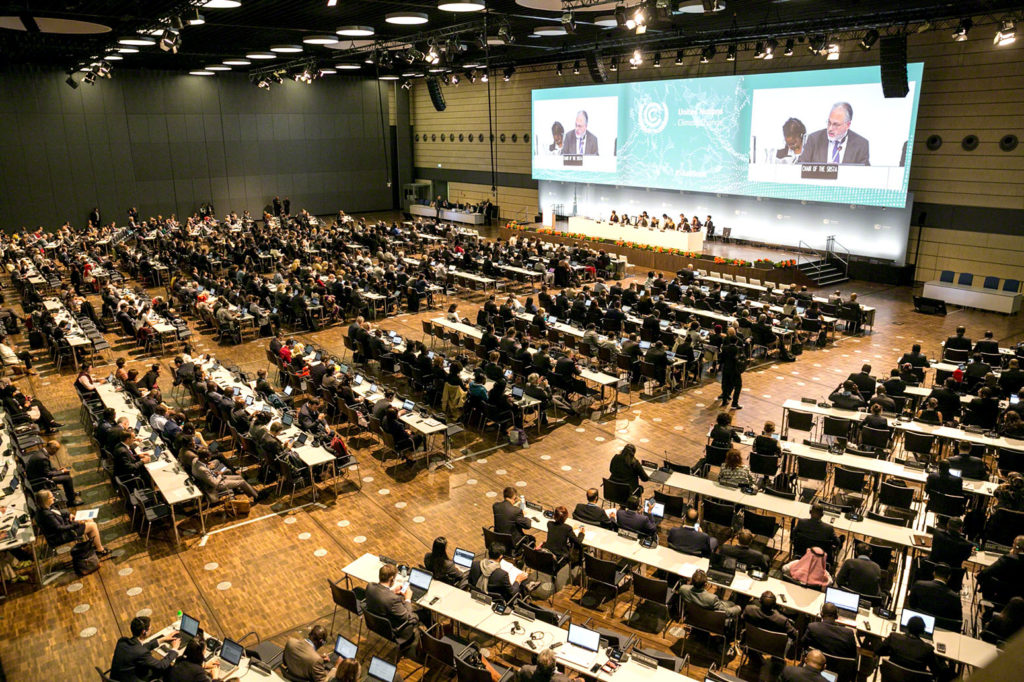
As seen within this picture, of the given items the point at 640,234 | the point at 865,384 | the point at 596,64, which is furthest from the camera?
the point at 640,234

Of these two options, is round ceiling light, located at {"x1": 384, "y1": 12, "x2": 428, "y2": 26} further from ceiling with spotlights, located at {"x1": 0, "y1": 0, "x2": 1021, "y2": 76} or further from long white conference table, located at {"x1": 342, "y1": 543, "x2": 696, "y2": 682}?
long white conference table, located at {"x1": 342, "y1": 543, "x2": 696, "y2": 682}

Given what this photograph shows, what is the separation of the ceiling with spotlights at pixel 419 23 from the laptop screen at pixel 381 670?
502 inches

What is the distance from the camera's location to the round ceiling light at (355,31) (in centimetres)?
2159

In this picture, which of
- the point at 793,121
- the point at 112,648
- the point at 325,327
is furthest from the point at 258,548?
the point at 793,121

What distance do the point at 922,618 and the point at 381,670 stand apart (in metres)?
5.20

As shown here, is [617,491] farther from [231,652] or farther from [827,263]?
[827,263]

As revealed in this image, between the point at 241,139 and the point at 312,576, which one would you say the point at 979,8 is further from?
the point at 241,139

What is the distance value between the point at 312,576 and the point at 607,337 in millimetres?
9699

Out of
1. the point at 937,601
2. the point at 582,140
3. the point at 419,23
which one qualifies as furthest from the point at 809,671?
the point at 582,140

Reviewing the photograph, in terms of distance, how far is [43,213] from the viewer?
34250 millimetres

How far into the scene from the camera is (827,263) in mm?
25703

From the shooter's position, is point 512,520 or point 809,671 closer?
point 809,671

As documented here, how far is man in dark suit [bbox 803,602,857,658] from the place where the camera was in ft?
21.8

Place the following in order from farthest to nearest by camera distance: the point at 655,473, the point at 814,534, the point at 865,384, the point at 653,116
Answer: the point at 653,116
the point at 865,384
the point at 655,473
the point at 814,534
